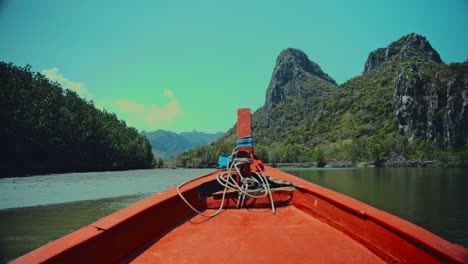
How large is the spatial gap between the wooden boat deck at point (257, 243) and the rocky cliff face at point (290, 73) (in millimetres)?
143655

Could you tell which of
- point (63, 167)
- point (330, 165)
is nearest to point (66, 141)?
point (63, 167)

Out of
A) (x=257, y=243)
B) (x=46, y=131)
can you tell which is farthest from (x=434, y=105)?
(x=257, y=243)

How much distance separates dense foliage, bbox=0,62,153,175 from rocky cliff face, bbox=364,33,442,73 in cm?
11048

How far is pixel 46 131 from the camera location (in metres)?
36.4

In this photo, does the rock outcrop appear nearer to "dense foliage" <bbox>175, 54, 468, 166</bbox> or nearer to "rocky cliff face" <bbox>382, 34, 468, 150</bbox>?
"rocky cliff face" <bbox>382, 34, 468, 150</bbox>

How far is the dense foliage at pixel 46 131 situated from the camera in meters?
32.4

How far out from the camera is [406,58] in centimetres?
11006

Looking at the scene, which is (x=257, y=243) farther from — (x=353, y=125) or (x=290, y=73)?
(x=290, y=73)

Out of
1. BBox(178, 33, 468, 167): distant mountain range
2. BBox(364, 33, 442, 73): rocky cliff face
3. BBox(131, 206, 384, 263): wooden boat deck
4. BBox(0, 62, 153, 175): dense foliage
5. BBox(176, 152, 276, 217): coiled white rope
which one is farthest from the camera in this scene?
BBox(364, 33, 442, 73): rocky cliff face

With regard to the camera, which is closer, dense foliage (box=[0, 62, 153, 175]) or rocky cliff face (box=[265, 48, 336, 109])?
dense foliage (box=[0, 62, 153, 175])

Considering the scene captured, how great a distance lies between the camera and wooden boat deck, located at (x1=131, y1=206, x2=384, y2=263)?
219 centimetres

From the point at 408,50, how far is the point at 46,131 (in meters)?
123

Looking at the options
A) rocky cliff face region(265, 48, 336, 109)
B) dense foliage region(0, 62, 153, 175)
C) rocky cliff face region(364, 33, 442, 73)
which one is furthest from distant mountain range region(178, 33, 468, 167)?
dense foliage region(0, 62, 153, 175)

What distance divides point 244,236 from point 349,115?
10816cm
